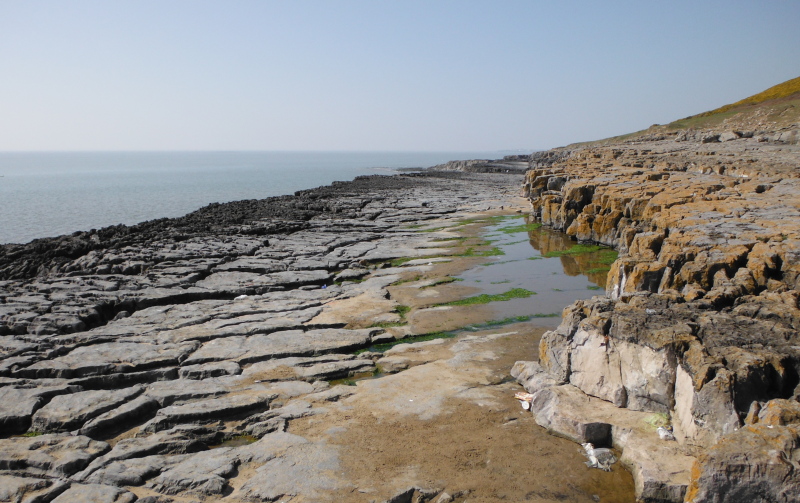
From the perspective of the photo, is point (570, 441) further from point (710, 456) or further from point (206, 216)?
point (206, 216)

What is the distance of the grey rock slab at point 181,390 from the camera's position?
7512 mm

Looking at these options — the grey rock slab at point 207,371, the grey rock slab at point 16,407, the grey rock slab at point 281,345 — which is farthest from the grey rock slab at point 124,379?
the grey rock slab at point 16,407

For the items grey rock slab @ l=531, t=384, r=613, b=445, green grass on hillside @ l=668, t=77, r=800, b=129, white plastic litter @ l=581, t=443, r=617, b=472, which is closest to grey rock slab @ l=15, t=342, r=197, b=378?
grey rock slab @ l=531, t=384, r=613, b=445

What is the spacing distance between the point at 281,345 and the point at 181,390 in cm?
212

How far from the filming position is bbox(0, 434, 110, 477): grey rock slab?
5895 mm

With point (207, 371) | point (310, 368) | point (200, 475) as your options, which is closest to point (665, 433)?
point (200, 475)

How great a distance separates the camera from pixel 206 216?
2897 centimetres

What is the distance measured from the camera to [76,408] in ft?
23.6

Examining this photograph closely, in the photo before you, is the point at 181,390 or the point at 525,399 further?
the point at 181,390

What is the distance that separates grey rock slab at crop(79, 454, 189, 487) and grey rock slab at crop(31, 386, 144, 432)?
1.43m

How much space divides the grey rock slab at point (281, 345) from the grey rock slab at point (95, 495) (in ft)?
11.0

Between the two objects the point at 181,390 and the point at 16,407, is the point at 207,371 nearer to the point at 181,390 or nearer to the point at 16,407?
the point at 181,390

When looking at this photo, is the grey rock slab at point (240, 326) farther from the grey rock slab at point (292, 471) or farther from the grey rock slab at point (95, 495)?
the grey rock slab at point (95, 495)

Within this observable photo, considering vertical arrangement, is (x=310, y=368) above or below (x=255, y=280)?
below
